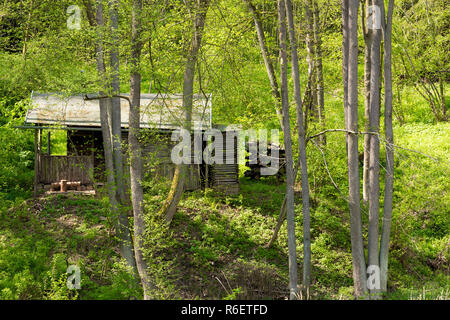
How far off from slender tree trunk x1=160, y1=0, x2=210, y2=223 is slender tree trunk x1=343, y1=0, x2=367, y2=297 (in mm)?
3296

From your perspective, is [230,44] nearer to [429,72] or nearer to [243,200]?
[243,200]

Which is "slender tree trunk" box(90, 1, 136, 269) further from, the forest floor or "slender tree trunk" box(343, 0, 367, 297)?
"slender tree trunk" box(343, 0, 367, 297)

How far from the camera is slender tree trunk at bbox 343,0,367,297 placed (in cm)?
885

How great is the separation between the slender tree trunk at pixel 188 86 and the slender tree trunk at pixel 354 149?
3.30m

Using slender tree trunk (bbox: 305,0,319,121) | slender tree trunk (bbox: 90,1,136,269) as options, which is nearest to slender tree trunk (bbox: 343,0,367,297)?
slender tree trunk (bbox: 305,0,319,121)

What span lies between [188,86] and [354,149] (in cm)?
449

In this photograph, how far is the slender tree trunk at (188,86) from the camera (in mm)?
10613

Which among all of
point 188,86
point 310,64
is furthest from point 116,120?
point 310,64

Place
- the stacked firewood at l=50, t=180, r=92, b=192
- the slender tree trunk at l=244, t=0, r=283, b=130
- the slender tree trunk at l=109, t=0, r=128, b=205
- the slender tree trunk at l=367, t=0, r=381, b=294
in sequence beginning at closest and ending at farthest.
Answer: the slender tree trunk at l=367, t=0, r=381, b=294 < the slender tree trunk at l=109, t=0, r=128, b=205 < the slender tree trunk at l=244, t=0, r=283, b=130 < the stacked firewood at l=50, t=180, r=92, b=192

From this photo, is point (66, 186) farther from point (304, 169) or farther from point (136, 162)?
point (304, 169)

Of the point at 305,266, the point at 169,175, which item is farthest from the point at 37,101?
the point at 305,266

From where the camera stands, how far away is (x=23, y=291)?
8805mm

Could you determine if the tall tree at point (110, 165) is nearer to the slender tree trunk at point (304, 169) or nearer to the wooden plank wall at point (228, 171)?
the slender tree trunk at point (304, 169)

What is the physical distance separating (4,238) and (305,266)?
7.49 m
